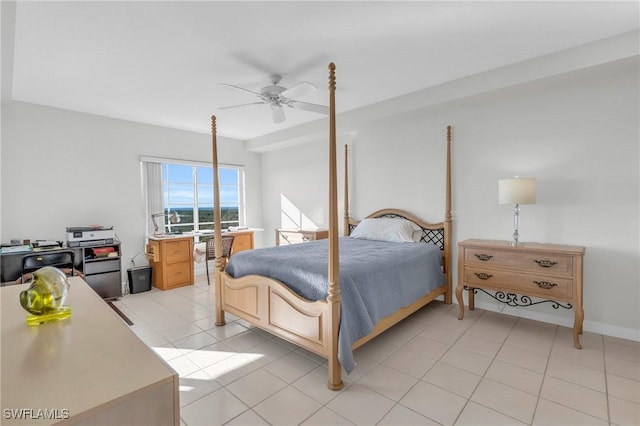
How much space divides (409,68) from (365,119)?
4.04 feet

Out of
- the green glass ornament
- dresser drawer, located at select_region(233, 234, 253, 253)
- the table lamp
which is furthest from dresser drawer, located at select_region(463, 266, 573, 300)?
dresser drawer, located at select_region(233, 234, 253, 253)

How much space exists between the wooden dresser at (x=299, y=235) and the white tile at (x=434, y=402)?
3035mm

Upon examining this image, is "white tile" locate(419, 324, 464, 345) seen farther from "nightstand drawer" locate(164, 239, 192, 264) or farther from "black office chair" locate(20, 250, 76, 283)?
"black office chair" locate(20, 250, 76, 283)

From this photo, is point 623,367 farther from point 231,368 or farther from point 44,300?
point 44,300

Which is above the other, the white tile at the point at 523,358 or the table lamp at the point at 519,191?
the table lamp at the point at 519,191

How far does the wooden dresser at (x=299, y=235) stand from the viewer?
5.00 meters

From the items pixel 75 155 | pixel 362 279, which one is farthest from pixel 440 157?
pixel 75 155

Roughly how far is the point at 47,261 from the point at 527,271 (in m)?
5.10

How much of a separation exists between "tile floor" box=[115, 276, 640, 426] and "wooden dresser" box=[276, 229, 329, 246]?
2056 millimetres

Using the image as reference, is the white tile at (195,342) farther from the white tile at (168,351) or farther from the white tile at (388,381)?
the white tile at (388,381)

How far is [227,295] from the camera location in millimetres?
3166

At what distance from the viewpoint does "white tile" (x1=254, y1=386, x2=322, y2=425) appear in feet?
6.07

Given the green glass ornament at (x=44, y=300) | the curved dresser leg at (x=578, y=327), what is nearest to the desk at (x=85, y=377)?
the green glass ornament at (x=44, y=300)

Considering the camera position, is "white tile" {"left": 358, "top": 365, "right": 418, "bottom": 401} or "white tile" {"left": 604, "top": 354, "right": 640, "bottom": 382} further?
"white tile" {"left": 604, "top": 354, "right": 640, "bottom": 382}
